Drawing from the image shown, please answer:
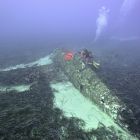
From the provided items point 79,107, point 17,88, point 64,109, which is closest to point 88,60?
point 17,88

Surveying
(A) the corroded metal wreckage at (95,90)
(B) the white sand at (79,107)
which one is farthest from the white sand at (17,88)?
(A) the corroded metal wreckage at (95,90)

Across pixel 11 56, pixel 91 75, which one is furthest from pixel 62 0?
pixel 91 75

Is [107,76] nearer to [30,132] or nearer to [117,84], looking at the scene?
[117,84]

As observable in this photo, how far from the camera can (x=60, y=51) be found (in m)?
23.3

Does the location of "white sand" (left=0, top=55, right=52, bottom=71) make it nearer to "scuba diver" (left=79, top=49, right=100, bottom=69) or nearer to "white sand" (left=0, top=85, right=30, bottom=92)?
"scuba diver" (left=79, top=49, right=100, bottom=69)

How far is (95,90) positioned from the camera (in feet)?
46.8

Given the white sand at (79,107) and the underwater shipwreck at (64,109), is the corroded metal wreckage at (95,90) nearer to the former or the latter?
the underwater shipwreck at (64,109)

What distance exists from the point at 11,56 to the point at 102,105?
16596 mm

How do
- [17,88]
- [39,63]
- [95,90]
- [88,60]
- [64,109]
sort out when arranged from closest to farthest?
1. [64,109]
2. [95,90]
3. [17,88]
4. [88,60]
5. [39,63]

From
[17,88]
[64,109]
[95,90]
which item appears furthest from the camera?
[17,88]

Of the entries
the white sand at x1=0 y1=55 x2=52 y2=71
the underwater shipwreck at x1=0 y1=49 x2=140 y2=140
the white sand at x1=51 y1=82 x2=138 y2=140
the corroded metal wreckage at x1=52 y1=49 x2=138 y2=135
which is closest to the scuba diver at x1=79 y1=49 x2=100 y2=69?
the corroded metal wreckage at x1=52 y1=49 x2=138 y2=135

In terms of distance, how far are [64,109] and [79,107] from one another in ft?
2.98

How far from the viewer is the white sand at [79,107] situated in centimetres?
1170

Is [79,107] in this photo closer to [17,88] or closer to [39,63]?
[17,88]
